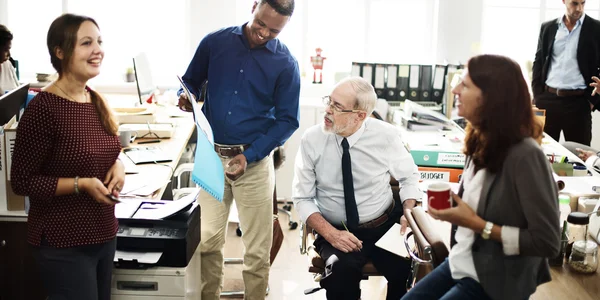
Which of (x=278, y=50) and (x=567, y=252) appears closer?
(x=567, y=252)

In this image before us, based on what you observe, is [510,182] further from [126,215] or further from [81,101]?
[126,215]

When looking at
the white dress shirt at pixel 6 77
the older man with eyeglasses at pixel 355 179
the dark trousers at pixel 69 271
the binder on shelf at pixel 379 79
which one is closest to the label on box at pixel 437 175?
the older man with eyeglasses at pixel 355 179

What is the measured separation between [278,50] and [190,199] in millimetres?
852

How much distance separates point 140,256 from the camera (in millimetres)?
2551

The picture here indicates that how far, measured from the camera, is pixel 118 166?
221 centimetres

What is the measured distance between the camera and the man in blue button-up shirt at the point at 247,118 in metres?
3.01

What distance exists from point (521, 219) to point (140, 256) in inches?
57.5

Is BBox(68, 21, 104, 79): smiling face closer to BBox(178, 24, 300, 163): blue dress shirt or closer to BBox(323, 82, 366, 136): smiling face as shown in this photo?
BBox(178, 24, 300, 163): blue dress shirt

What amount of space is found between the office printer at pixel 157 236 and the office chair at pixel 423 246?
0.87 meters

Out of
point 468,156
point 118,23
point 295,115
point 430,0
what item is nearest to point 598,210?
point 468,156

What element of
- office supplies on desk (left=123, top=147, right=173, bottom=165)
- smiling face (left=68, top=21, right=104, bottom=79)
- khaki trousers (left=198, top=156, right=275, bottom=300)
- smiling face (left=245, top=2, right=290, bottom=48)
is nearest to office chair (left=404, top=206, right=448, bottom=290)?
khaki trousers (left=198, top=156, right=275, bottom=300)

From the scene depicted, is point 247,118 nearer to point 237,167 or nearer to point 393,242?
point 237,167

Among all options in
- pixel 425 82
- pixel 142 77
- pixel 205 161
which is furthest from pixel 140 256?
pixel 425 82

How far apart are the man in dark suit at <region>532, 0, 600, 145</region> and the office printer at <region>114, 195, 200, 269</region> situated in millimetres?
3238
